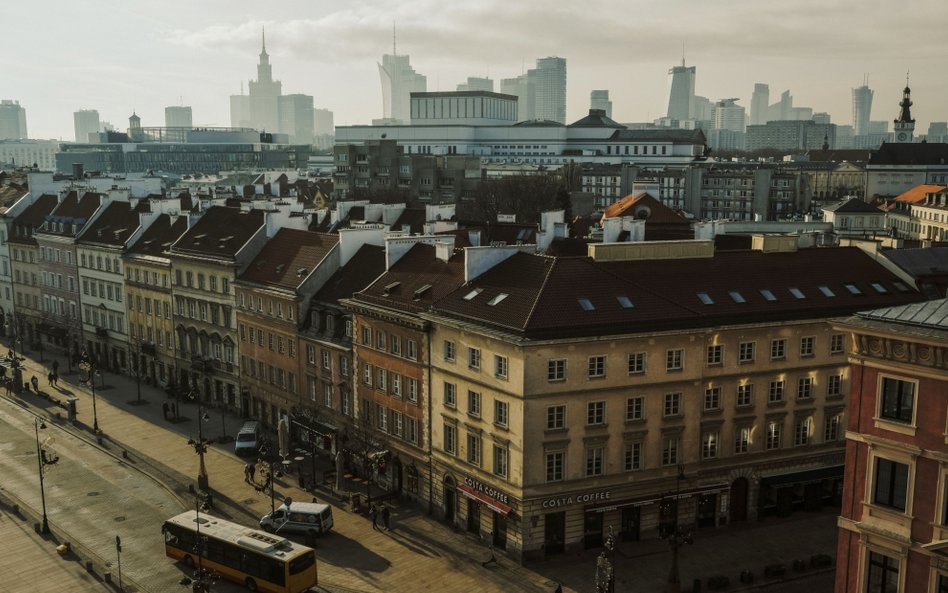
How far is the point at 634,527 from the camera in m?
58.8

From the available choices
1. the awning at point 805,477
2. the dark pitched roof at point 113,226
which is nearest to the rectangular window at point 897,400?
the awning at point 805,477

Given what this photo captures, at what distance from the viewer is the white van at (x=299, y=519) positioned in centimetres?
5953

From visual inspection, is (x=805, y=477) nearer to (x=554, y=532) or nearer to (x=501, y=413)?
(x=554, y=532)

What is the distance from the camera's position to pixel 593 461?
56219mm

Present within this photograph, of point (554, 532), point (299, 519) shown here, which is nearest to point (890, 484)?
point (554, 532)

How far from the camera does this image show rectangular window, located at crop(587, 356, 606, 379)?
55.2 metres

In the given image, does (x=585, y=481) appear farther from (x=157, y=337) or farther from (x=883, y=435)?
(x=157, y=337)

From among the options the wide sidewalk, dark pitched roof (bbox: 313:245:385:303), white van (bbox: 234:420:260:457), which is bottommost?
the wide sidewalk

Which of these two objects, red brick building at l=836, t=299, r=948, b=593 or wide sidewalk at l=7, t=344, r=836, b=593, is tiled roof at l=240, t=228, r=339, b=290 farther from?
red brick building at l=836, t=299, r=948, b=593

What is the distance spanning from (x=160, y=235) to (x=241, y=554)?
2403 inches

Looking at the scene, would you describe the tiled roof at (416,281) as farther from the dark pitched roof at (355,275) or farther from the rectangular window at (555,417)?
the rectangular window at (555,417)

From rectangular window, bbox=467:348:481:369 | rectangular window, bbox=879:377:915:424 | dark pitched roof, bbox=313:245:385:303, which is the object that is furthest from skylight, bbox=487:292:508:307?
rectangular window, bbox=879:377:915:424

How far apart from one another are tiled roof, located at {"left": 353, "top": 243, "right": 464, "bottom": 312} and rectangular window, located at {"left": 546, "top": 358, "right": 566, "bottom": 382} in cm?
1158

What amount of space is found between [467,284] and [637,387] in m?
13.3
